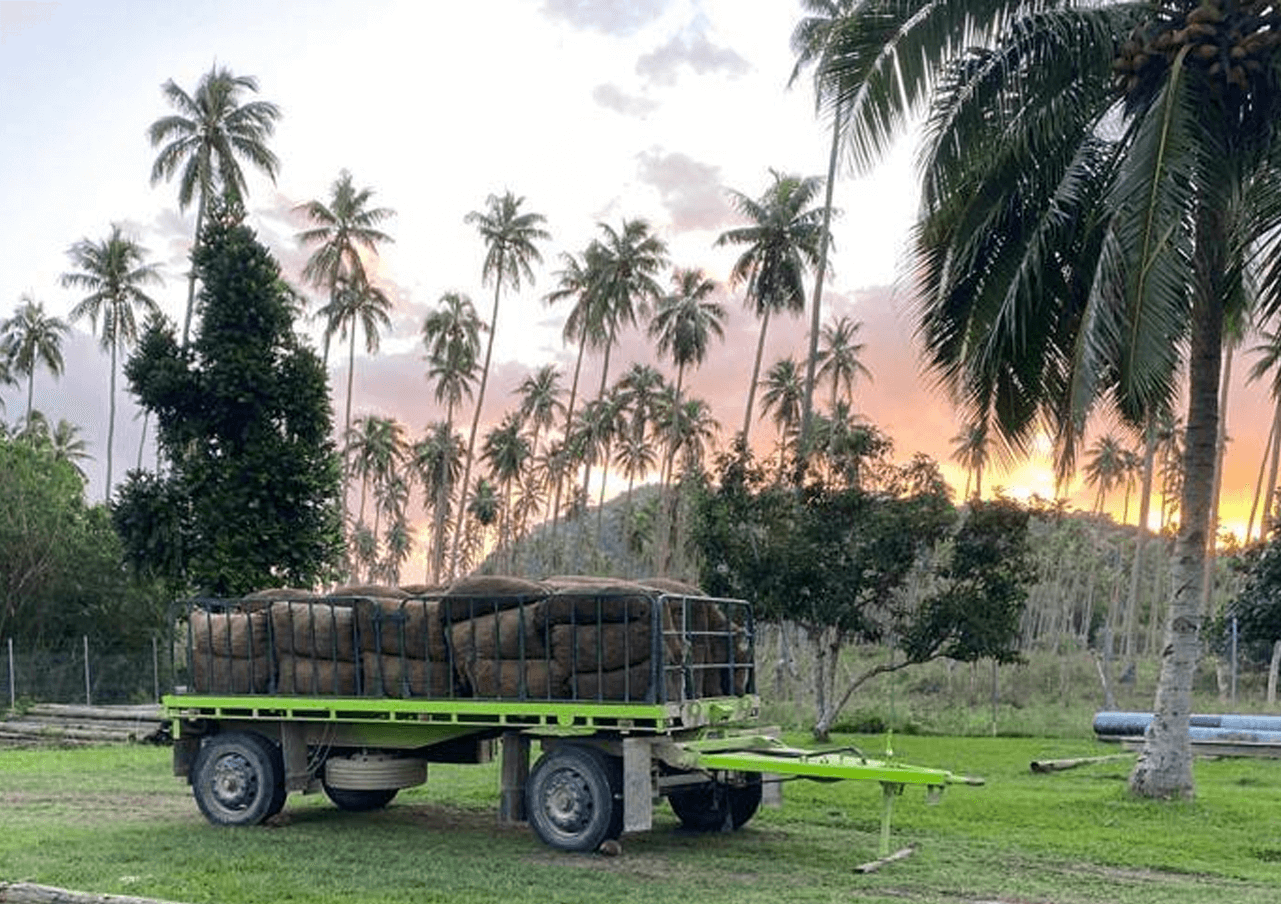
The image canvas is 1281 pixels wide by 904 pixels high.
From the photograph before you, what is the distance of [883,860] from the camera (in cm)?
1203

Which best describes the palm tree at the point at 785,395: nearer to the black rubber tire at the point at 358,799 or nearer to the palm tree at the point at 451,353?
the palm tree at the point at 451,353

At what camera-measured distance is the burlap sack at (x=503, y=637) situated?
13.1m

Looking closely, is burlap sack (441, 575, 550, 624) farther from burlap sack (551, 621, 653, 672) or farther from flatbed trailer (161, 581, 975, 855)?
burlap sack (551, 621, 653, 672)

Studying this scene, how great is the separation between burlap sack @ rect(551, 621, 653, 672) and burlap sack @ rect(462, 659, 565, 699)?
15cm

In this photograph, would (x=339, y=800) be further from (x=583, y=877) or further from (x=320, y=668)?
(x=583, y=877)

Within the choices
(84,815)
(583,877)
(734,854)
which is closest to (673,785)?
(734,854)

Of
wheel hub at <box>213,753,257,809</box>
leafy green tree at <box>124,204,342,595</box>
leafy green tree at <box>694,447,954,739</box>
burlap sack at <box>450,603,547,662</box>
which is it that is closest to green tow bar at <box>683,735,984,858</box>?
burlap sack at <box>450,603,547,662</box>

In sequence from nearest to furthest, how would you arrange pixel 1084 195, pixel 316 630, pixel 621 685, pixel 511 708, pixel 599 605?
pixel 621 685 → pixel 599 605 → pixel 511 708 → pixel 316 630 → pixel 1084 195

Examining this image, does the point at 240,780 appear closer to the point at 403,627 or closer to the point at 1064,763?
the point at 403,627

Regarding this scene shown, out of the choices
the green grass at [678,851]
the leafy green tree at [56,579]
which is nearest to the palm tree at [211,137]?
the leafy green tree at [56,579]

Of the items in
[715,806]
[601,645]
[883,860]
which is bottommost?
[883,860]

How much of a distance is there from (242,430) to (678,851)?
21.4m

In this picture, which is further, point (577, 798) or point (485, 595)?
point (485, 595)

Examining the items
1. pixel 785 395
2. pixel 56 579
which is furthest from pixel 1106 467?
pixel 56 579
